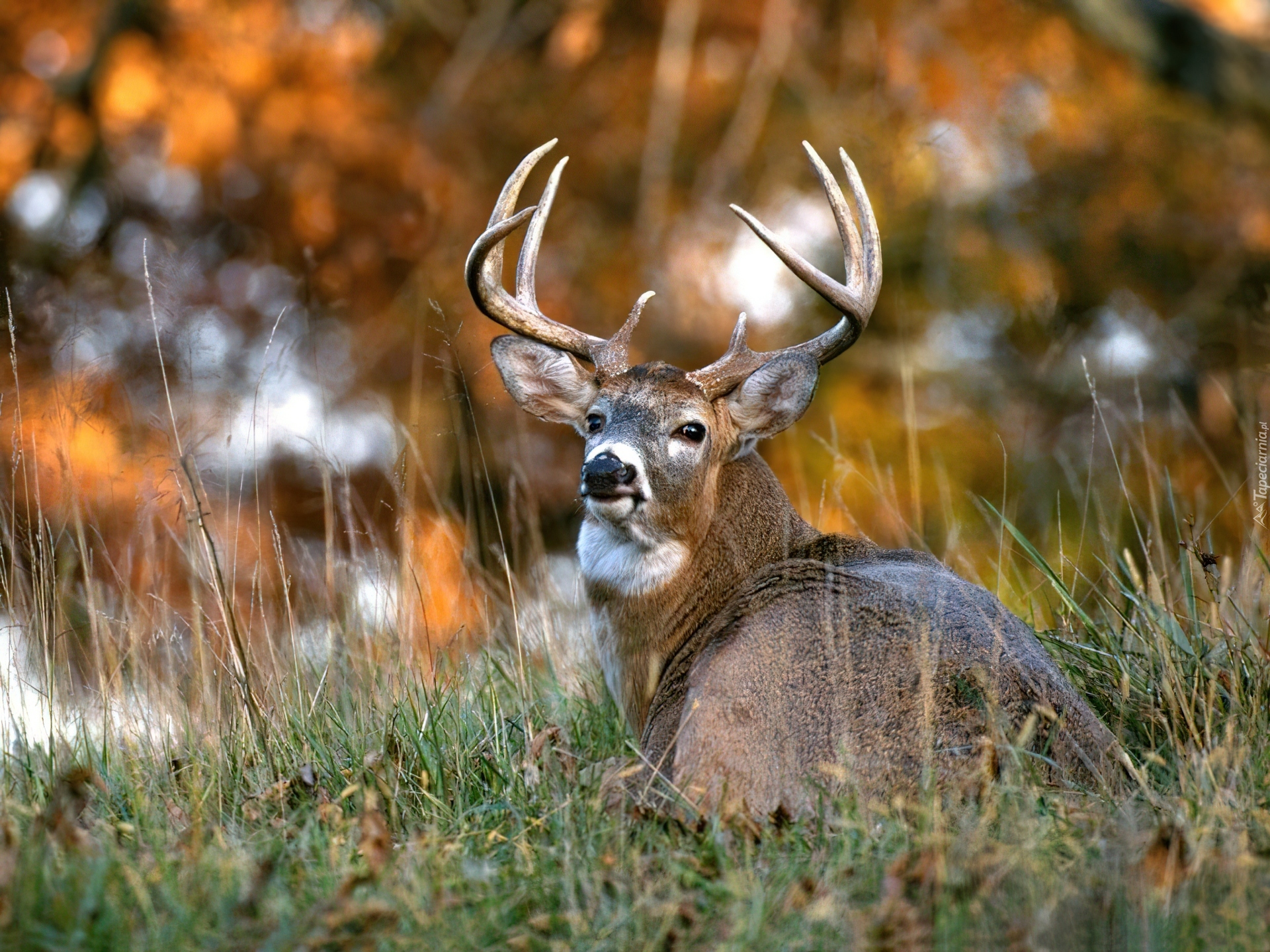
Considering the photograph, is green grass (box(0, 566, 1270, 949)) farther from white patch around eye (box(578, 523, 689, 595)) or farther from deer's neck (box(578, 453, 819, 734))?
white patch around eye (box(578, 523, 689, 595))

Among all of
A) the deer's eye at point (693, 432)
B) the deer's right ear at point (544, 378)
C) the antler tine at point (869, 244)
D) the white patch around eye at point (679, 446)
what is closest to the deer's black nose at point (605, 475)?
the white patch around eye at point (679, 446)

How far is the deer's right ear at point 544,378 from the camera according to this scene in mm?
5312

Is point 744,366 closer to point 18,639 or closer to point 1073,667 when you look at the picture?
→ point 1073,667

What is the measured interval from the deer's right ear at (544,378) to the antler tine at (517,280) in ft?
0.24

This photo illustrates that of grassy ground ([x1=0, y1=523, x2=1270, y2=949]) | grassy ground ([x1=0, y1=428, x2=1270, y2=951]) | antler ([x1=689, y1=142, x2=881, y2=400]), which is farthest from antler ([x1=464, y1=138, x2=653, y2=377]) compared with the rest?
grassy ground ([x1=0, y1=523, x2=1270, y2=949])

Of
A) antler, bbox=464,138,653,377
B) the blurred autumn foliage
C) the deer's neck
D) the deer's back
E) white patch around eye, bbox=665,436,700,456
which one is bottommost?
the deer's back

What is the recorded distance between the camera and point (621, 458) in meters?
4.62

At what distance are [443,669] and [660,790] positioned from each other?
1318 mm

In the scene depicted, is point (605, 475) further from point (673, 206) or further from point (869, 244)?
point (673, 206)

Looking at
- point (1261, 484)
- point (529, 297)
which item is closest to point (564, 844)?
point (529, 297)

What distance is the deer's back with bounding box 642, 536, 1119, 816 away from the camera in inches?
151

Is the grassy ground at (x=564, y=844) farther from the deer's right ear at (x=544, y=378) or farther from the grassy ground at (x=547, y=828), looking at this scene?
the deer's right ear at (x=544, y=378)

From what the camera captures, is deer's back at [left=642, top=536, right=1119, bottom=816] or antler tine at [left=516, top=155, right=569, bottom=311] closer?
deer's back at [left=642, top=536, right=1119, bottom=816]

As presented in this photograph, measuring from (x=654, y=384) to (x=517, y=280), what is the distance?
2.51 feet
